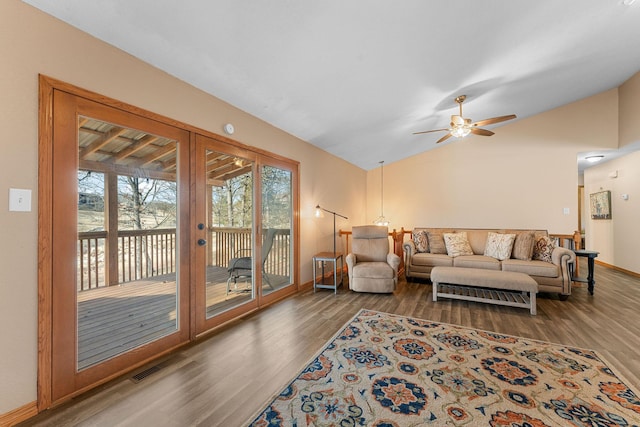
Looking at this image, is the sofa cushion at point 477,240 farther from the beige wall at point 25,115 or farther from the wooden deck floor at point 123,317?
the beige wall at point 25,115

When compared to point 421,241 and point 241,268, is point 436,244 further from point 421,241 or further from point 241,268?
point 241,268

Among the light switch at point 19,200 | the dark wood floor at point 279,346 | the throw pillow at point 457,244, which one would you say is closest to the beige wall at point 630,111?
the dark wood floor at point 279,346

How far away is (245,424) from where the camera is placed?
150 cm

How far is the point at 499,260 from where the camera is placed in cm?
443

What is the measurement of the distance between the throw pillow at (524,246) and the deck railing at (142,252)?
4.33 m

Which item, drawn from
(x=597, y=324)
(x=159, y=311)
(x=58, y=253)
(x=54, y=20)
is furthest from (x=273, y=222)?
(x=597, y=324)

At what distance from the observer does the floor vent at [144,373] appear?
194 centimetres

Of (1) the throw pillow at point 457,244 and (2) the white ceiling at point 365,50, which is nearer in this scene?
(2) the white ceiling at point 365,50

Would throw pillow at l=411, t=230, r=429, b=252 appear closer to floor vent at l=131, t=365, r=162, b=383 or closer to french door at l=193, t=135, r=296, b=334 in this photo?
french door at l=193, t=135, r=296, b=334

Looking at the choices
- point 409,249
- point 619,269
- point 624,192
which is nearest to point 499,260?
point 409,249

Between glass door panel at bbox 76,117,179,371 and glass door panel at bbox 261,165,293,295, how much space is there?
124 cm

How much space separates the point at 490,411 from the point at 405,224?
5239mm

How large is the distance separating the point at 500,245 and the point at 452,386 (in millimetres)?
3535

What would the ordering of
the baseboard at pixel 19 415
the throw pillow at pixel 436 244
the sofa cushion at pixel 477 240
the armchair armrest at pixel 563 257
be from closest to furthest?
the baseboard at pixel 19 415
the armchair armrest at pixel 563 257
the sofa cushion at pixel 477 240
the throw pillow at pixel 436 244
